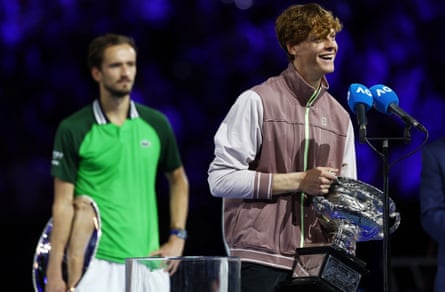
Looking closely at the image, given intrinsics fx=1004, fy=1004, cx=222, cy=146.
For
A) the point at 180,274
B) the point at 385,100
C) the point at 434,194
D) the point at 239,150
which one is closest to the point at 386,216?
the point at 385,100

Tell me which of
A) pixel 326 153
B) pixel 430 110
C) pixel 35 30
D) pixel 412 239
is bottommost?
pixel 412 239

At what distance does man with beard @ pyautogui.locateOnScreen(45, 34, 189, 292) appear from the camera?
4.43 metres

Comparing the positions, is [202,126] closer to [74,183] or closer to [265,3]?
[265,3]

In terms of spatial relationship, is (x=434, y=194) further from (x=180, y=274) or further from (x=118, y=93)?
(x=180, y=274)

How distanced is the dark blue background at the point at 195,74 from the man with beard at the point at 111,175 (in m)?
1.85

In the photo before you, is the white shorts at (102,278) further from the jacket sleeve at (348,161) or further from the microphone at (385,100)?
the microphone at (385,100)

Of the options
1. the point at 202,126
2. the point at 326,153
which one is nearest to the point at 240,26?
the point at 202,126

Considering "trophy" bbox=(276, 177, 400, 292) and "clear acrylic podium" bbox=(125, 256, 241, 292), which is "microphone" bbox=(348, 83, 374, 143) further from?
"clear acrylic podium" bbox=(125, 256, 241, 292)

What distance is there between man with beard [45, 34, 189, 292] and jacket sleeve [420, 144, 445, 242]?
124 centimetres

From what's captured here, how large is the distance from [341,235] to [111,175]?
1.61 metres

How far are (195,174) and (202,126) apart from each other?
12.8 inches

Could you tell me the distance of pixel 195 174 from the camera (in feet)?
22.0

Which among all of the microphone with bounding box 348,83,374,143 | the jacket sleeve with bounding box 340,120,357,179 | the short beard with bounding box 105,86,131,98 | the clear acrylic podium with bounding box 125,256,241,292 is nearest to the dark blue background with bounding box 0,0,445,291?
the short beard with bounding box 105,86,131,98

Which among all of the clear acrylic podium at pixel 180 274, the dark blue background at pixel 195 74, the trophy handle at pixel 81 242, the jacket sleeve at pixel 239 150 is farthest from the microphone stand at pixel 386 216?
the dark blue background at pixel 195 74
